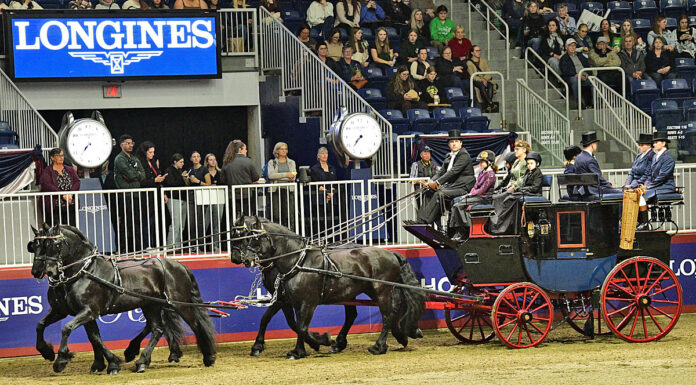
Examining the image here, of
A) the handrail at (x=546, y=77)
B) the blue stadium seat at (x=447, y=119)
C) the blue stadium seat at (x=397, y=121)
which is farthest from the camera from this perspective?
the handrail at (x=546, y=77)

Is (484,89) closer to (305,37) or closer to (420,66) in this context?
(420,66)

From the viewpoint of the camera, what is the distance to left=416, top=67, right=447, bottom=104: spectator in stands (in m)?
21.3

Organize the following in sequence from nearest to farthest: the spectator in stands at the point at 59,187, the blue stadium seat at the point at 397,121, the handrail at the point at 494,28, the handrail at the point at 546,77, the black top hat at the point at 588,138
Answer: the black top hat at the point at 588,138, the spectator in stands at the point at 59,187, the blue stadium seat at the point at 397,121, the handrail at the point at 546,77, the handrail at the point at 494,28

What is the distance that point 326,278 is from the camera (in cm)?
1400

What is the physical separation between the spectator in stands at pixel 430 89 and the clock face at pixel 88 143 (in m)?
7.08

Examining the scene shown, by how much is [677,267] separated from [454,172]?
4.09 m

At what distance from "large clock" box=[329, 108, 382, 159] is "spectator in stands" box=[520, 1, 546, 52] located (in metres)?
7.53

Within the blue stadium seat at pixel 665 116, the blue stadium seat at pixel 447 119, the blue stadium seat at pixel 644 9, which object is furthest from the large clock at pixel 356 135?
Answer: the blue stadium seat at pixel 644 9

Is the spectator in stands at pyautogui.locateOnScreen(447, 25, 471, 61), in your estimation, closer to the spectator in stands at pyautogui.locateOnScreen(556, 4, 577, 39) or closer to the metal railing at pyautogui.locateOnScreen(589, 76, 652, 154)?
the spectator in stands at pyautogui.locateOnScreen(556, 4, 577, 39)

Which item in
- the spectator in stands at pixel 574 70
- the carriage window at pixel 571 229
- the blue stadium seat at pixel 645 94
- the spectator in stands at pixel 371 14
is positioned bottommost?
the carriage window at pixel 571 229

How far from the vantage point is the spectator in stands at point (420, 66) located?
21.6m

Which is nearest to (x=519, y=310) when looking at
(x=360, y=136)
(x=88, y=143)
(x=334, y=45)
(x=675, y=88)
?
(x=360, y=136)

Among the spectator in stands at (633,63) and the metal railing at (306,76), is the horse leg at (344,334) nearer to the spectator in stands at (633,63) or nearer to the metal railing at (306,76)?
the metal railing at (306,76)

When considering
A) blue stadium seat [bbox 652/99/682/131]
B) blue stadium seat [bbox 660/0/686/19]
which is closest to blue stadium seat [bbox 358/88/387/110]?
blue stadium seat [bbox 652/99/682/131]
